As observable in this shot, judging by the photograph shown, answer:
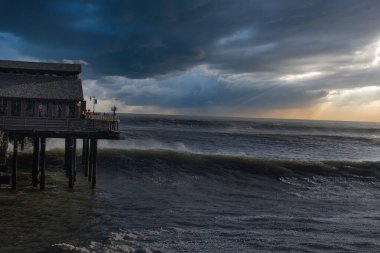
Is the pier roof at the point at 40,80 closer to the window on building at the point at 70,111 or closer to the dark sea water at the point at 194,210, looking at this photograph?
the window on building at the point at 70,111

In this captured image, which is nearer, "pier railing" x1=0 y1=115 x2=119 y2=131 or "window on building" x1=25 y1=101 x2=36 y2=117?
"pier railing" x1=0 y1=115 x2=119 y2=131

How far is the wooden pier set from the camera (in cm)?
2898

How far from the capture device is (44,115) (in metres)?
34.2

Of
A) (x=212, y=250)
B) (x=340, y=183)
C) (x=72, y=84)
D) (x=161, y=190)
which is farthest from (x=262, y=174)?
(x=212, y=250)

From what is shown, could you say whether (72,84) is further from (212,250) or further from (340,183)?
(340,183)

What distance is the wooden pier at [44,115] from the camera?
95.1 feet

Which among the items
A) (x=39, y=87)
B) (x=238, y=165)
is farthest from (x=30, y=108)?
(x=238, y=165)

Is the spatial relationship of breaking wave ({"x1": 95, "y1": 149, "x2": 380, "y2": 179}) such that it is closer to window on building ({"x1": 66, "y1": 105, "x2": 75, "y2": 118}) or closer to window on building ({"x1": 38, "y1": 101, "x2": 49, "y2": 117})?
window on building ({"x1": 66, "y1": 105, "x2": 75, "y2": 118})

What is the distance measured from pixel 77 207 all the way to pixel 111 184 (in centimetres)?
946

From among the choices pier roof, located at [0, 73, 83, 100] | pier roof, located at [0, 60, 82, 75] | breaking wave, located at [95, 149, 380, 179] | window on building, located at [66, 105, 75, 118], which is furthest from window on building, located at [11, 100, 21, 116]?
breaking wave, located at [95, 149, 380, 179]

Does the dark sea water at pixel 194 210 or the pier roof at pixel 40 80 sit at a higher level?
the pier roof at pixel 40 80

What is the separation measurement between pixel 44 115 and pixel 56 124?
529cm

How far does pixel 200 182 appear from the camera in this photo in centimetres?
3784

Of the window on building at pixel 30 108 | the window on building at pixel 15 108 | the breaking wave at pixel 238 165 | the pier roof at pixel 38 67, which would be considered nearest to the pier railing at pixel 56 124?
the window on building at pixel 30 108
